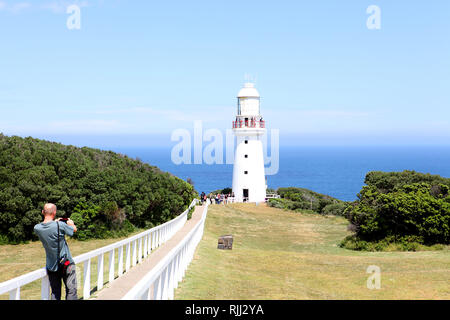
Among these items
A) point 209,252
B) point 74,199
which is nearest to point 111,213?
point 74,199

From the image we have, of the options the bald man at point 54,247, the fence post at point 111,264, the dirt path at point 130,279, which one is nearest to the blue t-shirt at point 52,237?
the bald man at point 54,247

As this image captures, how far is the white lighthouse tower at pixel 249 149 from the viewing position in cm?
5197

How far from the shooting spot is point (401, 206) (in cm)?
2433

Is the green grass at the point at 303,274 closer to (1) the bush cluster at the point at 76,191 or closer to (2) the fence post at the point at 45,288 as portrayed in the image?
(2) the fence post at the point at 45,288

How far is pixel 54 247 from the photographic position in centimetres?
809

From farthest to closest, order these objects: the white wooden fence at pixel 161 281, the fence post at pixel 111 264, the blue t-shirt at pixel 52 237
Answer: the fence post at pixel 111 264 < the blue t-shirt at pixel 52 237 < the white wooden fence at pixel 161 281

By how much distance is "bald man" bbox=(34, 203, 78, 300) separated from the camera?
26.3 feet

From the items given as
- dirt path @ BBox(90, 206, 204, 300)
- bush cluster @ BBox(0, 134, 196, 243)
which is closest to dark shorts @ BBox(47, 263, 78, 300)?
dirt path @ BBox(90, 206, 204, 300)

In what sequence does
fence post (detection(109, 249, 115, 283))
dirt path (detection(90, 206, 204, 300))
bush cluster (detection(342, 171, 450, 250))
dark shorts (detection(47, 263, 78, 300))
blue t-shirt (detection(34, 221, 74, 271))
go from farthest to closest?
bush cluster (detection(342, 171, 450, 250)), fence post (detection(109, 249, 115, 283)), dirt path (detection(90, 206, 204, 300)), dark shorts (detection(47, 263, 78, 300)), blue t-shirt (detection(34, 221, 74, 271))

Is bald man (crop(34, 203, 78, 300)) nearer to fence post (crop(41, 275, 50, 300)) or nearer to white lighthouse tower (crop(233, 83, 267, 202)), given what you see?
fence post (crop(41, 275, 50, 300))

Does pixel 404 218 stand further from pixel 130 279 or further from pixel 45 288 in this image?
pixel 45 288

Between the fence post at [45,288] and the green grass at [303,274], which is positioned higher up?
the fence post at [45,288]
